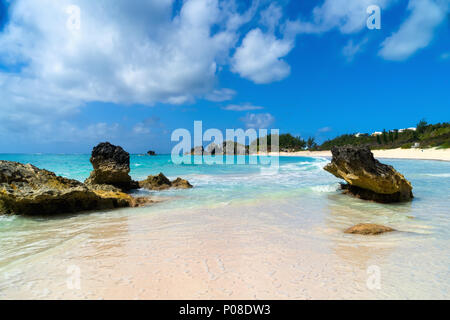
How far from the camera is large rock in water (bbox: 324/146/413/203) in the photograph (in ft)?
26.7

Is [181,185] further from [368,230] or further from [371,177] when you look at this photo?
[368,230]

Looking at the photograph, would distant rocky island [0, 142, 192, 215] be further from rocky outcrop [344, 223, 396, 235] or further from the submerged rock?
rocky outcrop [344, 223, 396, 235]

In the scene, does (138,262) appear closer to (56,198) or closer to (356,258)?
(356,258)

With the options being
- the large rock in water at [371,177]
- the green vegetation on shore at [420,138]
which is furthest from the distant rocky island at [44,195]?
the green vegetation on shore at [420,138]

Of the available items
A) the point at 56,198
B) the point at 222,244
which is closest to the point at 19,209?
the point at 56,198

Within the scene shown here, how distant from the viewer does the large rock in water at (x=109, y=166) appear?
1134 cm

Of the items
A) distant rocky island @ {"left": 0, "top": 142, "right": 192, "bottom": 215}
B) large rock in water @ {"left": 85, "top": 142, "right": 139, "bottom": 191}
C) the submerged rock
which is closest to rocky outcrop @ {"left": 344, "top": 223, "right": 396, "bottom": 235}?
distant rocky island @ {"left": 0, "top": 142, "right": 192, "bottom": 215}

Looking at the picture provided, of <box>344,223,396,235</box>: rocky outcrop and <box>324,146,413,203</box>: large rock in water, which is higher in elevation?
<box>324,146,413,203</box>: large rock in water

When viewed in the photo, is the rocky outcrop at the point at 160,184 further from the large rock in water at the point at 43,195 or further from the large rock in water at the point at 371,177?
the large rock in water at the point at 371,177

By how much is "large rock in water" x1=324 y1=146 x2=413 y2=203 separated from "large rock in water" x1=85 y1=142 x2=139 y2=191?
384 inches

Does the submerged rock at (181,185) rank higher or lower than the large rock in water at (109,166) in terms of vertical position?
lower

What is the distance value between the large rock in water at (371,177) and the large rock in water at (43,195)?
25.7 ft

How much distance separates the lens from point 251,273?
3.10m

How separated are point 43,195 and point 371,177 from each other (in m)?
10.3
